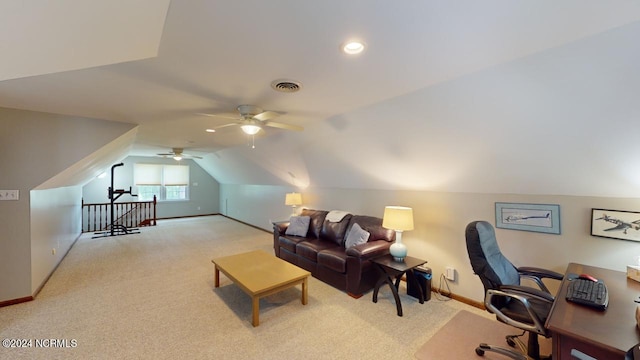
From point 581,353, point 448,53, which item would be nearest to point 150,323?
point 581,353

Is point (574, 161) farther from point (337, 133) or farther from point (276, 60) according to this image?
point (276, 60)

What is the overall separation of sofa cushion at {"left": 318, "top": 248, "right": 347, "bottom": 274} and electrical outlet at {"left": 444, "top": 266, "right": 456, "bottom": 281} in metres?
1.33

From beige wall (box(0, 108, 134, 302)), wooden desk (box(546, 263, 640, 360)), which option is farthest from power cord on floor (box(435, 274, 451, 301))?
beige wall (box(0, 108, 134, 302))

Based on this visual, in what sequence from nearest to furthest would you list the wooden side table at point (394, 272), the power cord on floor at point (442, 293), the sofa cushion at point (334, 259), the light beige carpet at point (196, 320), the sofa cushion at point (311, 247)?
the light beige carpet at point (196, 320) < the wooden side table at point (394, 272) < the power cord on floor at point (442, 293) < the sofa cushion at point (334, 259) < the sofa cushion at point (311, 247)

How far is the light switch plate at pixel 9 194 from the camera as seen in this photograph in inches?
112

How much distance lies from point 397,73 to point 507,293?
1847 mm

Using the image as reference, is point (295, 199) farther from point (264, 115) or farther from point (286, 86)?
point (286, 86)

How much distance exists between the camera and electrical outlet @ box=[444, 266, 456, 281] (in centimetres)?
312

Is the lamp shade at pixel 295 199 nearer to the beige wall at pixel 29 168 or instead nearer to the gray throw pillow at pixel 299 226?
the gray throw pillow at pixel 299 226

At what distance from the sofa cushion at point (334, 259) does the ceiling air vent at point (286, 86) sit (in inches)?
87.9

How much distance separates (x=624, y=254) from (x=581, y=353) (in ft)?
5.19

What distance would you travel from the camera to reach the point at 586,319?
1352 millimetres

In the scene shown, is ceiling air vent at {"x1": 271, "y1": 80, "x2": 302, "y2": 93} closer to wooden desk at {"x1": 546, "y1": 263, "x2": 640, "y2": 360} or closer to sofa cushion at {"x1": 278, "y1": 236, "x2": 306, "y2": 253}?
wooden desk at {"x1": 546, "y1": 263, "x2": 640, "y2": 360}

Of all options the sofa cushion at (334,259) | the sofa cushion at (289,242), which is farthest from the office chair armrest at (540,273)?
the sofa cushion at (289,242)
